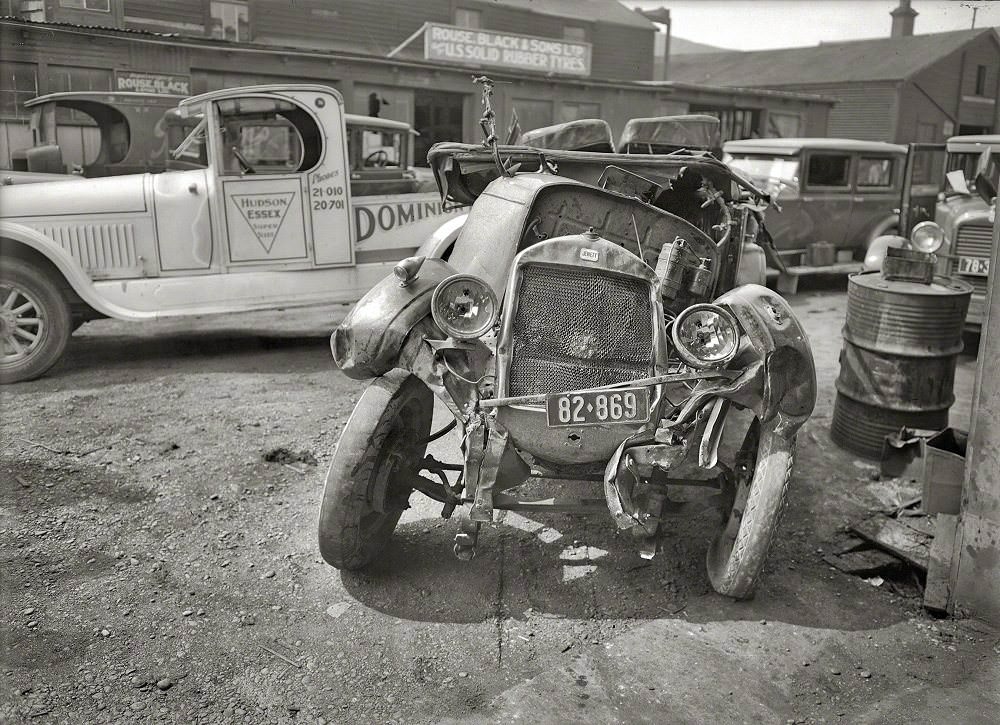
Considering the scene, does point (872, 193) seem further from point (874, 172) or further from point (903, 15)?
point (903, 15)

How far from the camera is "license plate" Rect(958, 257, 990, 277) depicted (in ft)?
25.2

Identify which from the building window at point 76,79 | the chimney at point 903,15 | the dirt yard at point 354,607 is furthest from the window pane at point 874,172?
the building window at point 76,79

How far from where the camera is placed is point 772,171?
36.4 feet

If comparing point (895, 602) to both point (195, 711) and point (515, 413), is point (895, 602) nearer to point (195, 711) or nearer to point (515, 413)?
point (515, 413)

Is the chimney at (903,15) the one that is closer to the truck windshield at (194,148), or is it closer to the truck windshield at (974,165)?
the truck windshield at (974,165)

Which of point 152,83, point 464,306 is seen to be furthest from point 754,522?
point 152,83

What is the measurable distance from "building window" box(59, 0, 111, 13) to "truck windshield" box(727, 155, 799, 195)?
763cm

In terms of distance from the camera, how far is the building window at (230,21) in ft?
43.5

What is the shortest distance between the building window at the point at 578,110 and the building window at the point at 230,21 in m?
6.91

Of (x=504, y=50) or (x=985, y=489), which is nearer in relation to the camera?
(x=985, y=489)

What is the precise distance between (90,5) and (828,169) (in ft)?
30.7

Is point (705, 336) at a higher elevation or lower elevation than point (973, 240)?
lower

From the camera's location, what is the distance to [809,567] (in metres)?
3.66

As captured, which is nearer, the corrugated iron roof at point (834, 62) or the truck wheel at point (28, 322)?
the truck wheel at point (28, 322)
